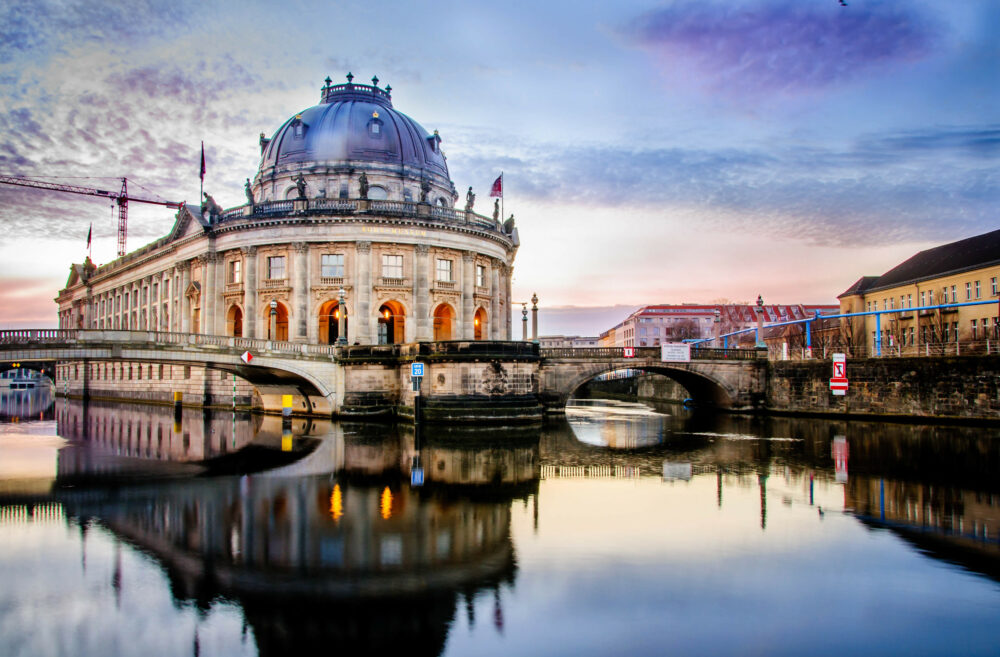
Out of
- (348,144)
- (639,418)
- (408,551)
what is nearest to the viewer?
(408,551)

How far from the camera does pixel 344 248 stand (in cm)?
5094

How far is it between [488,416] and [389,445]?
32.3 ft

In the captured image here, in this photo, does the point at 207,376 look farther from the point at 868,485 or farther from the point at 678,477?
the point at 868,485

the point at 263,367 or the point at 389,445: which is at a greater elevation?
the point at 263,367

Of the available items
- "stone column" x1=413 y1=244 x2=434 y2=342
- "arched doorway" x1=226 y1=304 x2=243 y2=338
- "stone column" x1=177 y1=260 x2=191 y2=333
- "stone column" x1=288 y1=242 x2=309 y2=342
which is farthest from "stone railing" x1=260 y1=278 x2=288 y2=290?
"stone column" x1=177 y1=260 x2=191 y2=333

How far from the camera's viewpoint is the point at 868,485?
20297 mm

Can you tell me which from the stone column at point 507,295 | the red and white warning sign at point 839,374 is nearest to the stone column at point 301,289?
the stone column at point 507,295

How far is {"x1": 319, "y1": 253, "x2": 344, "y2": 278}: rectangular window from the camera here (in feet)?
168

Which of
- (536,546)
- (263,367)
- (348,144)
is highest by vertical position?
(348,144)

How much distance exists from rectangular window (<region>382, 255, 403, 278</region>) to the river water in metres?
26.8

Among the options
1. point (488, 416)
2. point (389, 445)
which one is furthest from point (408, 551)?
point (488, 416)

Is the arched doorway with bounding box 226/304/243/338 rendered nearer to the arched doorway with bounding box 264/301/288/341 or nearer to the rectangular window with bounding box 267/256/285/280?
the arched doorway with bounding box 264/301/288/341

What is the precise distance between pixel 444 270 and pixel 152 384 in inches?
1205

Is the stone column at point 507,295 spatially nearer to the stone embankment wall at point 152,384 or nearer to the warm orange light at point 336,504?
the stone embankment wall at point 152,384
